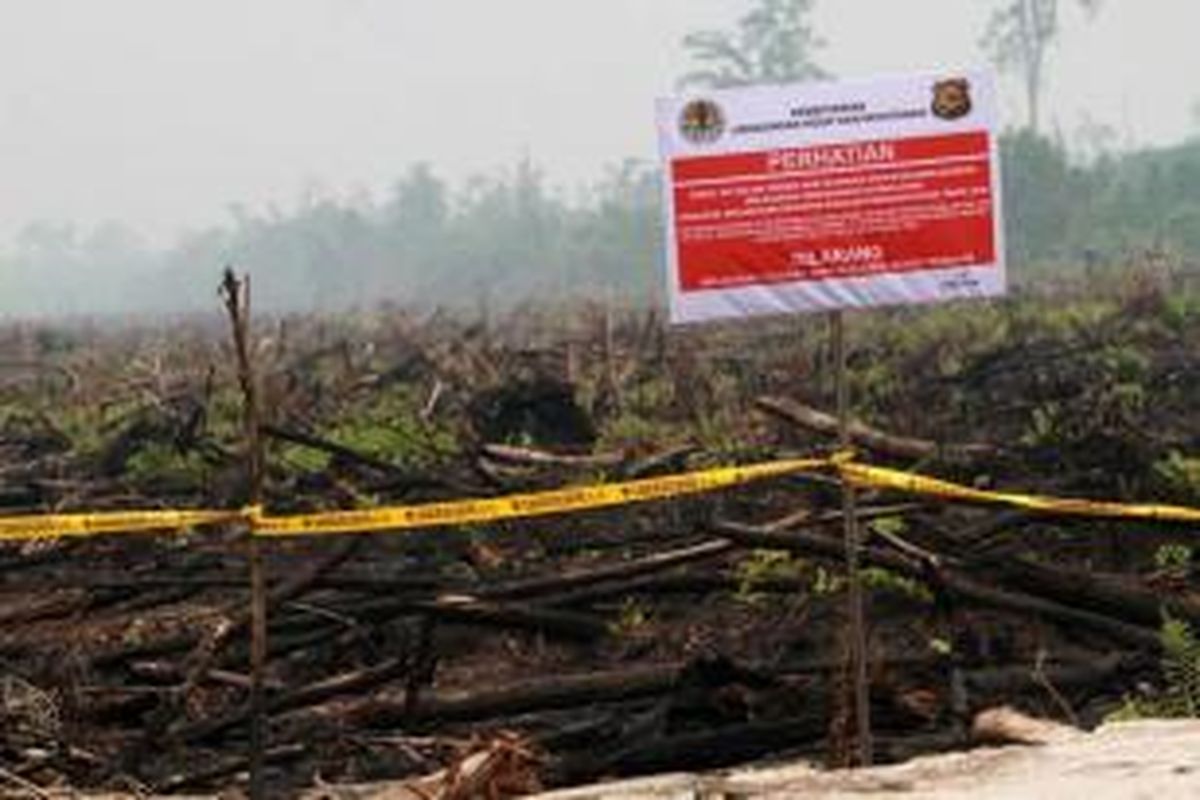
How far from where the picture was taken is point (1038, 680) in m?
7.04

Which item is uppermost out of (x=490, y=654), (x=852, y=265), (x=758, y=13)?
(x=758, y=13)

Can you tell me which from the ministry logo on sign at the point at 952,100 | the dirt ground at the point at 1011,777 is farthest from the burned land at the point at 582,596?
the ministry logo on sign at the point at 952,100

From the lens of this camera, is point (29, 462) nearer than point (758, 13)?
Yes

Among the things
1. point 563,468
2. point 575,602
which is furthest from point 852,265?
point 563,468

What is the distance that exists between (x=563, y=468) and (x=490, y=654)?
296 cm

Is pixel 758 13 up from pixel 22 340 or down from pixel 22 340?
up

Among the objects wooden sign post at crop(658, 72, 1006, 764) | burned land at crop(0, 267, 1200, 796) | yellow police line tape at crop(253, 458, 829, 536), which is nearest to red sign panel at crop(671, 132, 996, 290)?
wooden sign post at crop(658, 72, 1006, 764)

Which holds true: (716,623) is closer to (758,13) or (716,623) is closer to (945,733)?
(945,733)

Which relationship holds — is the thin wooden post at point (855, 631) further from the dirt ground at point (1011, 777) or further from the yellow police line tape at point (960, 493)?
the dirt ground at point (1011, 777)

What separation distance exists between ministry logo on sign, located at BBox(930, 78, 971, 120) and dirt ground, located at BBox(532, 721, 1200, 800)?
201 centimetres

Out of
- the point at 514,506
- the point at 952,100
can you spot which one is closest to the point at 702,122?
the point at 952,100

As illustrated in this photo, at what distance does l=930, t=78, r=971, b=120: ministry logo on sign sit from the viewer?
6.33 meters

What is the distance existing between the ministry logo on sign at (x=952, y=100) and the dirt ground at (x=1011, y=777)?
2.01m

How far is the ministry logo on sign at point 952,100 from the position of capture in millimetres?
6332
